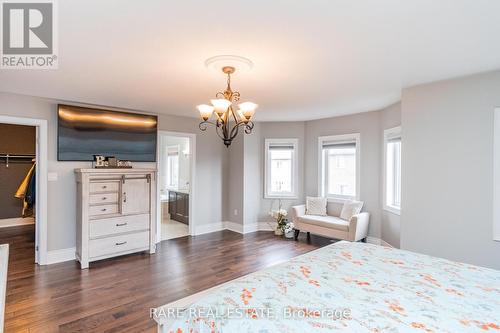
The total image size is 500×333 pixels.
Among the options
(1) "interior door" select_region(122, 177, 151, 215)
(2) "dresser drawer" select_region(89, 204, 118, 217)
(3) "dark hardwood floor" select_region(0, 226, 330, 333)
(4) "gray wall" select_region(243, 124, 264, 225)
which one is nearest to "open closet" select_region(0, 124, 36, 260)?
(3) "dark hardwood floor" select_region(0, 226, 330, 333)

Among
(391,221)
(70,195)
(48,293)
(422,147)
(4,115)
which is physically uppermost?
(4,115)

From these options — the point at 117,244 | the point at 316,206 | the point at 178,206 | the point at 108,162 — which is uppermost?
the point at 108,162

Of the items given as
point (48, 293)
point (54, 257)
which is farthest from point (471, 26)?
point (54, 257)

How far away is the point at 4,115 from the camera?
3533mm

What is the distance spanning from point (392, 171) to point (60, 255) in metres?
5.45

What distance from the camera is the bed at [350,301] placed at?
119cm

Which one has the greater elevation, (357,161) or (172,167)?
(357,161)

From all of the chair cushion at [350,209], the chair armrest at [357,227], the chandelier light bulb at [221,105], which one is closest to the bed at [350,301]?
the chandelier light bulb at [221,105]

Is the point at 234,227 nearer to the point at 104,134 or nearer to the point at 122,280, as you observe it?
the point at 122,280

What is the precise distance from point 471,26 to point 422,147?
1.59 meters

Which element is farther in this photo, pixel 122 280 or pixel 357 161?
pixel 357 161

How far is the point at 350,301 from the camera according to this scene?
138 centimetres

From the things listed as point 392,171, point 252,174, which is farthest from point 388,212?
point 252,174

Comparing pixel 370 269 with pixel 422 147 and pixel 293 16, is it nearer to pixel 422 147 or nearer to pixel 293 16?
pixel 293 16
